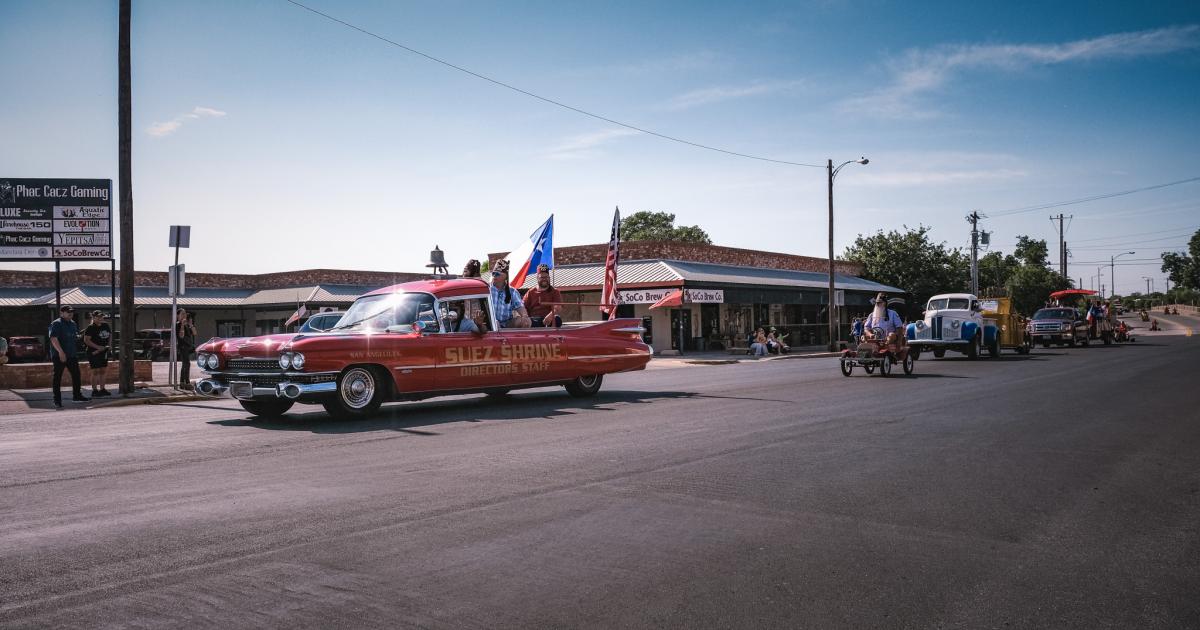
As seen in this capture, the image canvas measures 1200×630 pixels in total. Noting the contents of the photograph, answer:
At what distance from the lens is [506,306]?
44.1 ft

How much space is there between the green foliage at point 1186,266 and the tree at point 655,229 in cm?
7998

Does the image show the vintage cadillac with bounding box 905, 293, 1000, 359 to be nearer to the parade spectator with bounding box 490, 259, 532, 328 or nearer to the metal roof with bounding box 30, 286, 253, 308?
the parade spectator with bounding box 490, 259, 532, 328

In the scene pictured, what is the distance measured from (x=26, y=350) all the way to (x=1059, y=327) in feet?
148

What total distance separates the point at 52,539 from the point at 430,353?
22.0 feet

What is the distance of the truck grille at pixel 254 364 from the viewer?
10.5 metres

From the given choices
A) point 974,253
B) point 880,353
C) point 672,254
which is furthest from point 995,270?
point 880,353

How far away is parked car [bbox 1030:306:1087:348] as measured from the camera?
38031 millimetres

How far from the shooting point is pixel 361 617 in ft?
11.9

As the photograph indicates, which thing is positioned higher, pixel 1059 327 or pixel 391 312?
pixel 391 312

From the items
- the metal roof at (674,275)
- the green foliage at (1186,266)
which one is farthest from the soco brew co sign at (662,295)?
the green foliage at (1186,266)

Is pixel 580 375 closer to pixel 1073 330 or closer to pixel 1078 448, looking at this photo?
pixel 1078 448

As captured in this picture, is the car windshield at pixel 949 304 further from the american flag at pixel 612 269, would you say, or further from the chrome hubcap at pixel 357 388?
the chrome hubcap at pixel 357 388

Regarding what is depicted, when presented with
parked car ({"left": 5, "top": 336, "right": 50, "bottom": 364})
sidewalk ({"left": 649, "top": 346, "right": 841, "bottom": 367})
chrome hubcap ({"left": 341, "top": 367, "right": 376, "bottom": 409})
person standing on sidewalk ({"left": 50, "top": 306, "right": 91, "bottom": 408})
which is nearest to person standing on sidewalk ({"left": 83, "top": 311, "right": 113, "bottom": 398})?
person standing on sidewalk ({"left": 50, "top": 306, "right": 91, "bottom": 408})

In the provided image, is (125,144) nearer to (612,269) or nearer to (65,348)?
(65,348)
